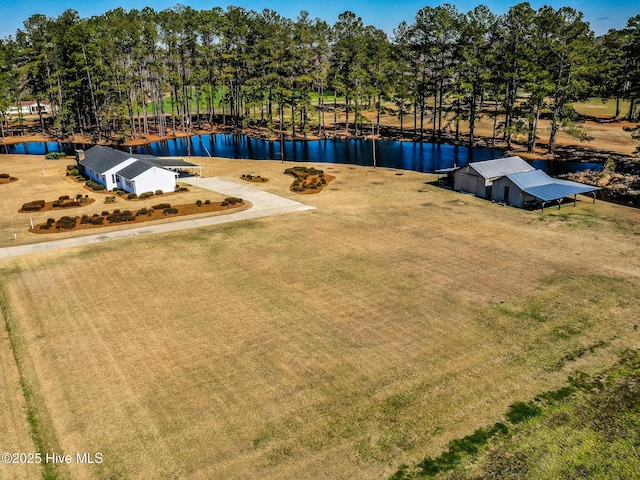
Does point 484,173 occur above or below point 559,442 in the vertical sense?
above

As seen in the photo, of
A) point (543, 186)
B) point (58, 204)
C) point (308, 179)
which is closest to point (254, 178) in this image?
point (308, 179)

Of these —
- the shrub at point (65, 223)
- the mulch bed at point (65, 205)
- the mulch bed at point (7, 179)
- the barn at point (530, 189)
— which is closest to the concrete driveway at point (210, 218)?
the shrub at point (65, 223)

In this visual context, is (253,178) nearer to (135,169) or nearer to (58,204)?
(135,169)

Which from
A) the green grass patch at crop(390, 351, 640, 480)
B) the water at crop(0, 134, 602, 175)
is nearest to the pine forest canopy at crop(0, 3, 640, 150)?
the water at crop(0, 134, 602, 175)

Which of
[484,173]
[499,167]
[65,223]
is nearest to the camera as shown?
[65,223]

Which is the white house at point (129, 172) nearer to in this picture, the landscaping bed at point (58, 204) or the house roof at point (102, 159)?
the house roof at point (102, 159)

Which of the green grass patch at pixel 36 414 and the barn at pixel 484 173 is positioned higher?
the barn at pixel 484 173

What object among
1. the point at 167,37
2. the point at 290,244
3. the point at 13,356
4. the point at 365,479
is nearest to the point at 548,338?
the point at 365,479
